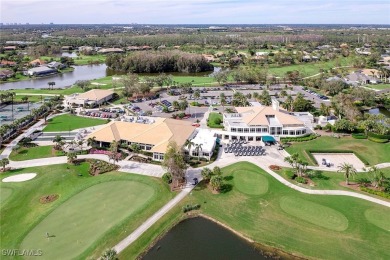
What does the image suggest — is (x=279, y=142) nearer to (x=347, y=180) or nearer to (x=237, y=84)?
(x=347, y=180)

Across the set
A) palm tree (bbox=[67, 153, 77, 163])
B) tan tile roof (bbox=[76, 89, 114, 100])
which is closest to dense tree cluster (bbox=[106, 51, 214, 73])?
tan tile roof (bbox=[76, 89, 114, 100])

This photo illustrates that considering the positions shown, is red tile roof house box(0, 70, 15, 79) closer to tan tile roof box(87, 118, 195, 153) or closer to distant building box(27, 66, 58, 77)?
distant building box(27, 66, 58, 77)

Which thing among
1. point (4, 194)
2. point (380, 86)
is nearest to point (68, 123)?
point (4, 194)

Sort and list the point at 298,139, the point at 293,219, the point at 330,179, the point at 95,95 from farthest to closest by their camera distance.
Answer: the point at 95,95 < the point at 298,139 < the point at 330,179 < the point at 293,219

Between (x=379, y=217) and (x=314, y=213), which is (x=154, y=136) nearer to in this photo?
(x=314, y=213)

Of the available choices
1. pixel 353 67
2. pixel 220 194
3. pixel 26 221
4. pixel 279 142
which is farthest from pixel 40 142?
pixel 353 67
